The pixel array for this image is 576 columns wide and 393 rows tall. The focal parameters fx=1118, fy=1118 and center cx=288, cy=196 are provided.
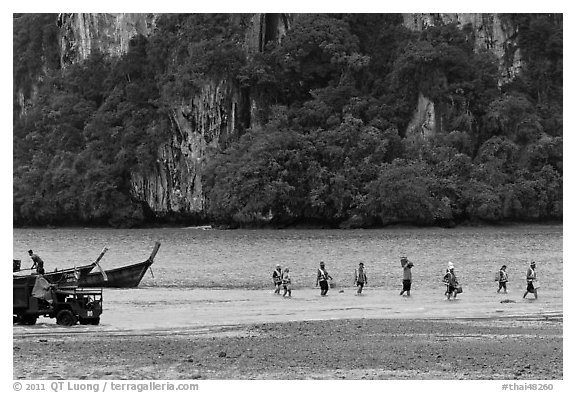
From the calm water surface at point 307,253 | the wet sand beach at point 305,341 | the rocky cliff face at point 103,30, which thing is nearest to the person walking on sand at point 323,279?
the wet sand beach at point 305,341

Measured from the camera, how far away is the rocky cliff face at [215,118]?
3403 inches

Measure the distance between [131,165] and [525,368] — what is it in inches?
2832

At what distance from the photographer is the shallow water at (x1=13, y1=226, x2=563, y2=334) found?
1084 inches

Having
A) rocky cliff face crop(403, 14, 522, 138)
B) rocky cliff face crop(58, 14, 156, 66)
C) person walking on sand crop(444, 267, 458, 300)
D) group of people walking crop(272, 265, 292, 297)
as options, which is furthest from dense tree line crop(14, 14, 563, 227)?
person walking on sand crop(444, 267, 458, 300)

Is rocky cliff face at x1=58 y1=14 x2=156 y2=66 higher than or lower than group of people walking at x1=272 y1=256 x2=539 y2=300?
higher

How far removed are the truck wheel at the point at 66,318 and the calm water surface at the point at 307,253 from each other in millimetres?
12891

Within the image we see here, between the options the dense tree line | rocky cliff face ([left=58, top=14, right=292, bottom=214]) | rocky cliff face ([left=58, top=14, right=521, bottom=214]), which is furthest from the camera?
rocky cliff face ([left=58, top=14, right=292, bottom=214])

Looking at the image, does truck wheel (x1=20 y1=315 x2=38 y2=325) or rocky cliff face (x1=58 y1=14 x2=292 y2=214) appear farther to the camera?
rocky cliff face (x1=58 y1=14 x2=292 y2=214)

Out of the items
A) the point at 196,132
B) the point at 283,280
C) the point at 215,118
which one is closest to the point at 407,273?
the point at 283,280

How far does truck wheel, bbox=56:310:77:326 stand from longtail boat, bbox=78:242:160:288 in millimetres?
9277

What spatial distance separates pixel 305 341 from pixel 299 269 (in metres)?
21.5

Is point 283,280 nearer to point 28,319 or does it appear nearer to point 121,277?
point 121,277

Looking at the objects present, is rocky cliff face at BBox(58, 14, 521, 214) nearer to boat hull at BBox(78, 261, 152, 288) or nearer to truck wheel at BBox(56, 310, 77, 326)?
boat hull at BBox(78, 261, 152, 288)

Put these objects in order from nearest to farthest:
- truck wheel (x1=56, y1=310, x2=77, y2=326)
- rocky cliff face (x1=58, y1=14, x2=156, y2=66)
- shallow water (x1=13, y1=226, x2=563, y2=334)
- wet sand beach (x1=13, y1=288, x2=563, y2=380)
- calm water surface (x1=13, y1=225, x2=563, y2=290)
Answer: wet sand beach (x1=13, y1=288, x2=563, y2=380) → truck wheel (x1=56, y1=310, x2=77, y2=326) → shallow water (x1=13, y1=226, x2=563, y2=334) → calm water surface (x1=13, y1=225, x2=563, y2=290) → rocky cliff face (x1=58, y1=14, x2=156, y2=66)
